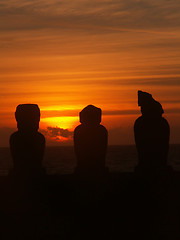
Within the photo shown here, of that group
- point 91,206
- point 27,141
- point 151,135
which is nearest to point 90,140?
point 151,135

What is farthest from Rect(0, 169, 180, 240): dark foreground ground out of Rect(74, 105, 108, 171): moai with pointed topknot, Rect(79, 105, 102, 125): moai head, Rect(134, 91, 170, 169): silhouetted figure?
Rect(79, 105, 102, 125): moai head

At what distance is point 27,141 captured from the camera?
21922 mm

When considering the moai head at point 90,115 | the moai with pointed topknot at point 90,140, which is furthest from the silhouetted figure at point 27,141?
the moai head at point 90,115

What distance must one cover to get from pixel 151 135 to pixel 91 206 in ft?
13.2

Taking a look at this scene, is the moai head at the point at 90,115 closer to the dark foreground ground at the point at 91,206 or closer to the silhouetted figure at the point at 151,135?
the silhouetted figure at the point at 151,135

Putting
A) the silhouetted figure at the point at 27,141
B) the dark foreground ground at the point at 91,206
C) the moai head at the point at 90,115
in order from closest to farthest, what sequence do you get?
1. the dark foreground ground at the point at 91,206
2. the moai head at the point at 90,115
3. the silhouetted figure at the point at 27,141

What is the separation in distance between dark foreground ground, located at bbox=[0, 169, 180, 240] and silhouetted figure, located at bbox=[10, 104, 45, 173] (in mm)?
631

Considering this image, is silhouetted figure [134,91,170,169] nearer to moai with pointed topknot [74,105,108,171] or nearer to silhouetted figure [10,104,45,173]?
moai with pointed topknot [74,105,108,171]

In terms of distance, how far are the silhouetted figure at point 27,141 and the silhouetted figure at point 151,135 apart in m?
3.94

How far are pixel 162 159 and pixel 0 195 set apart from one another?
6478 mm

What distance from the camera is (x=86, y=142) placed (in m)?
21.5

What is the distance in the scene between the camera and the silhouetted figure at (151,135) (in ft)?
71.3

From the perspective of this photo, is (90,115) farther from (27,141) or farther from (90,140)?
(27,141)

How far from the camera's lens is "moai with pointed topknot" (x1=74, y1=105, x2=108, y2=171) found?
21391mm
